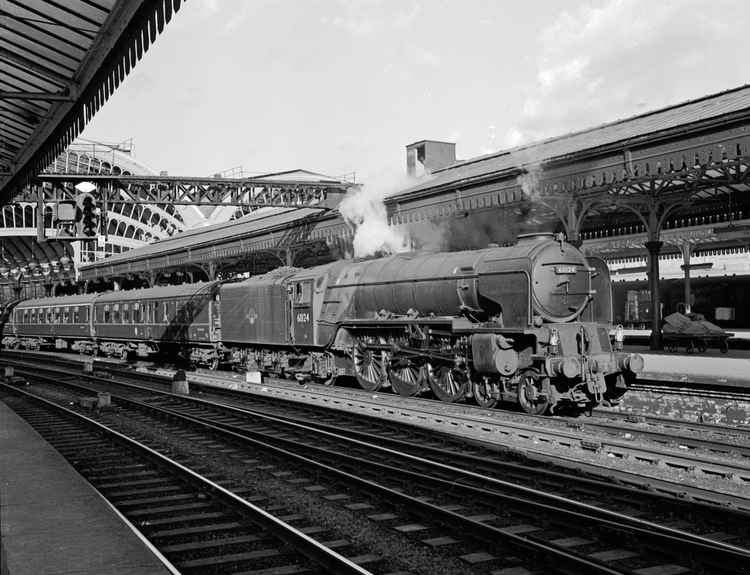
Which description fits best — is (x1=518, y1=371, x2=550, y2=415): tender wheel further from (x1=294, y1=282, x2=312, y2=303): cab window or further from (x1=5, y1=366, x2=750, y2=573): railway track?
(x1=294, y1=282, x2=312, y2=303): cab window

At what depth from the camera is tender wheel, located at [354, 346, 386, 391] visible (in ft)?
58.7

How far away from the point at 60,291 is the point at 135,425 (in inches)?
2440

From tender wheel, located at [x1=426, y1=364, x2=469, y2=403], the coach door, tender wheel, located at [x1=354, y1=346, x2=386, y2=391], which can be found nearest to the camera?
tender wheel, located at [x1=426, y1=364, x2=469, y2=403]

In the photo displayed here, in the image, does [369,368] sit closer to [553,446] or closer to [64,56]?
[553,446]

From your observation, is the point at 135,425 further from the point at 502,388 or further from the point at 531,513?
the point at 531,513

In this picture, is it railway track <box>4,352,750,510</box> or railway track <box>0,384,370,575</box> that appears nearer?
railway track <box>0,384,370,575</box>

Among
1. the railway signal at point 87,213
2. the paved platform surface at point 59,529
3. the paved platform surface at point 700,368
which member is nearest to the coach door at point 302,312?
the paved platform surface at point 700,368

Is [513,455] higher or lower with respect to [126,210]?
lower

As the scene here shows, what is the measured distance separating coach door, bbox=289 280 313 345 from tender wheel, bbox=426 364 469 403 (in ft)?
Answer: 15.6

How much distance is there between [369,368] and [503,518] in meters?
10.9

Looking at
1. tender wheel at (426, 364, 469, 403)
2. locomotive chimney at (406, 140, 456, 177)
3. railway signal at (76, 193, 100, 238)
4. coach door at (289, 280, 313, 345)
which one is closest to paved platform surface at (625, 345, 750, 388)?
tender wheel at (426, 364, 469, 403)

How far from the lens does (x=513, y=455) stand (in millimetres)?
10094

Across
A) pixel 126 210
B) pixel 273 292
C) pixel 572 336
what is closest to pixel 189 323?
pixel 273 292

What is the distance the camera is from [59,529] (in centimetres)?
668
